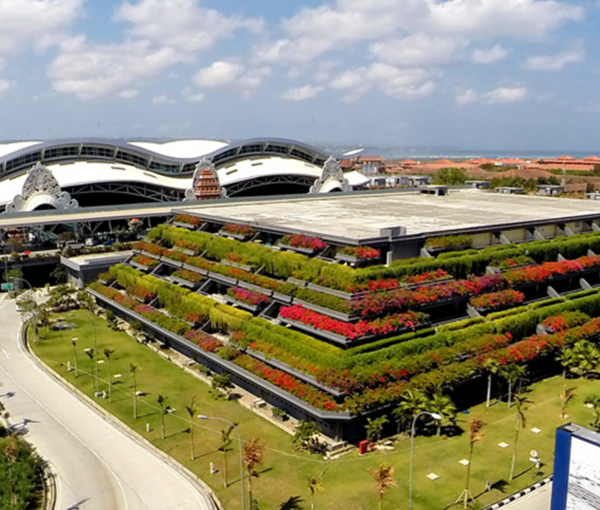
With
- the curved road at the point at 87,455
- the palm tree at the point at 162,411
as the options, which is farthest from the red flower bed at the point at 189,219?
the palm tree at the point at 162,411

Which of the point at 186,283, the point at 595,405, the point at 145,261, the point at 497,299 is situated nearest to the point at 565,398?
the point at 595,405

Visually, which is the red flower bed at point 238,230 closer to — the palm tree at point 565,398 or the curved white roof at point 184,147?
the palm tree at point 565,398

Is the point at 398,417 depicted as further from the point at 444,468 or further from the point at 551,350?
the point at 551,350

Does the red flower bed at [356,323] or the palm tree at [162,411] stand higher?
the red flower bed at [356,323]

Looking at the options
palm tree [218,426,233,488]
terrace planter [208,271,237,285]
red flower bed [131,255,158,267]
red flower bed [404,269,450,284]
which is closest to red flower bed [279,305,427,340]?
red flower bed [404,269,450,284]

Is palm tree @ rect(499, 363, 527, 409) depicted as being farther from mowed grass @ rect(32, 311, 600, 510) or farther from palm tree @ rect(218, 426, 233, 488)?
palm tree @ rect(218, 426, 233, 488)
